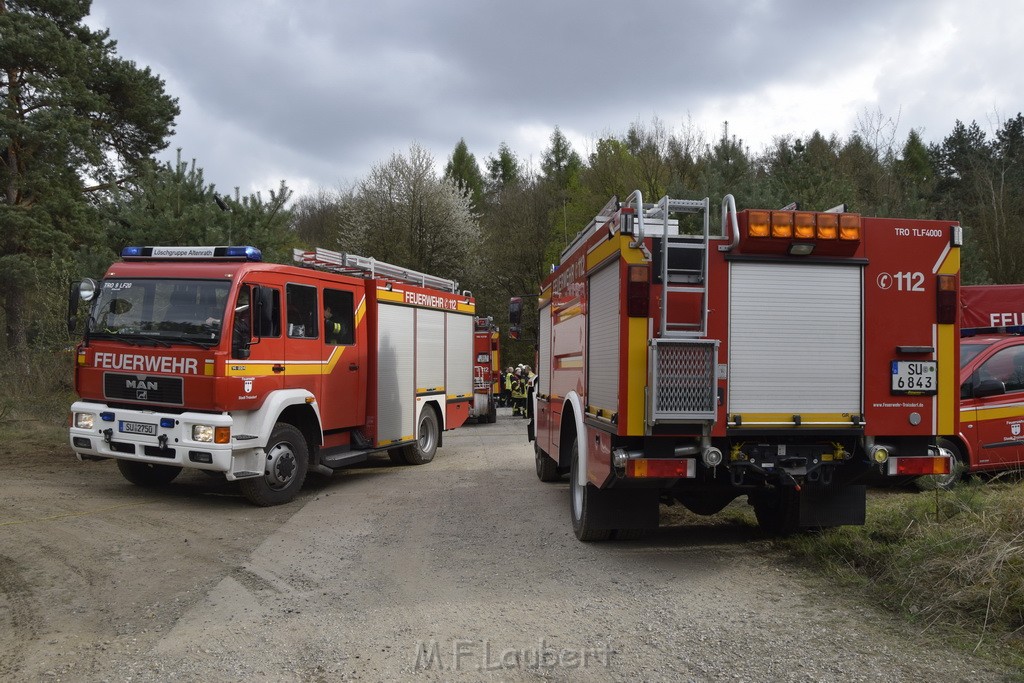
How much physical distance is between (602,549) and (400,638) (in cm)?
259

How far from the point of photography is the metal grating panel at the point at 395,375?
11.1 metres

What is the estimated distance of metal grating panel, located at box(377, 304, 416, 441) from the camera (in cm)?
1115

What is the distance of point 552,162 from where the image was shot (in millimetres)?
43344

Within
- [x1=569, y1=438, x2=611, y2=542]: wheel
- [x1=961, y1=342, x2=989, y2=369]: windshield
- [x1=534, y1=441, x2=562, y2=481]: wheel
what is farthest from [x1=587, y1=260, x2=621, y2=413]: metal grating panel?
[x1=961, y1=342, x2=989, y2=369]: windshield

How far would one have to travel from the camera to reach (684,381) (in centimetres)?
556

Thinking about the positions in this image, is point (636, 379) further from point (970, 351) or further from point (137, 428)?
point (970, 351)

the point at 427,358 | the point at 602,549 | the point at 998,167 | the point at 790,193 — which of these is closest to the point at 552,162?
the point at 998,167

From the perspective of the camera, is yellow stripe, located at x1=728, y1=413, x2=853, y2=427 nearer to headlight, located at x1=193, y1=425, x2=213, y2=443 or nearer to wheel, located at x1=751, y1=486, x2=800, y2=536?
wheel, located at x1=751, y1=486, x2=800, y2=536

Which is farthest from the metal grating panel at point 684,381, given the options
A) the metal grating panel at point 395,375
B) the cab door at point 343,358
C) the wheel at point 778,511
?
the metal grating panel at point 395,375

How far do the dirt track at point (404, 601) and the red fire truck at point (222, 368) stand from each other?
678 millimetres

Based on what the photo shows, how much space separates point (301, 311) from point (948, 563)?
6.99 m

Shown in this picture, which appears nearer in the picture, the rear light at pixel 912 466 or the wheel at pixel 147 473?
the rear light at pixel 912 466

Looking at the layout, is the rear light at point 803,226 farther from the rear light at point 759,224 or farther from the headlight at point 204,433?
the headlight at point 204,433

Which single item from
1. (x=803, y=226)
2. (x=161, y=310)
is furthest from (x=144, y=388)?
(x=803, y=226)
